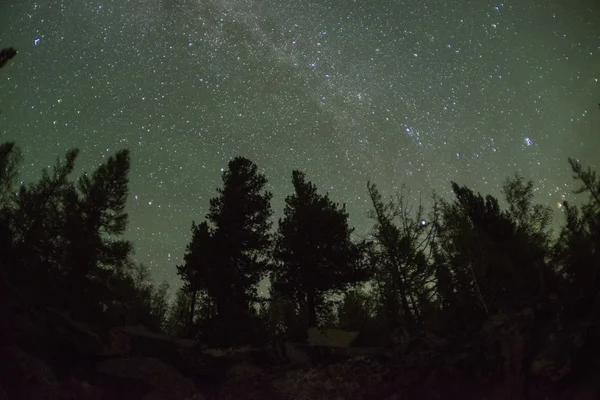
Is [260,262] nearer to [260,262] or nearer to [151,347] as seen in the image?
[260,262]

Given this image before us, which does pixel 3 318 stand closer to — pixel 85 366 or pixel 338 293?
pixel 85 366

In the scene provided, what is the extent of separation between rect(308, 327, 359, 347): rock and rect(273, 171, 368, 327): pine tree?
403cm

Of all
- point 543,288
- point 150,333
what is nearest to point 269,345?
point 150,333

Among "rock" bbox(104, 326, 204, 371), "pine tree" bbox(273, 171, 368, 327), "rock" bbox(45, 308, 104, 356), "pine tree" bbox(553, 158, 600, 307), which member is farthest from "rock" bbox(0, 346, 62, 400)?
"pine tree" bbox(553, 158, 600, 307)

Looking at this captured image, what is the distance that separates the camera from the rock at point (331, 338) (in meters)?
12.2

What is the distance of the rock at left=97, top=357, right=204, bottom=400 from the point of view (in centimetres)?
1069

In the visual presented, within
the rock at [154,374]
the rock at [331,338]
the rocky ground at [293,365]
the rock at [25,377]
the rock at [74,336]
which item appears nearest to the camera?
the rocky ground at [293,365]

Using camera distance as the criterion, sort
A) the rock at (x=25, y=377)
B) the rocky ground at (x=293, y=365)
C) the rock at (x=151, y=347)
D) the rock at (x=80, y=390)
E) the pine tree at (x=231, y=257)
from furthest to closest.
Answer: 1. the pine tree at (x=231, y=257)
2. the rock at (x=151, y=347)
3. the rock at (x=80, y=390)
4. the rock at (x=25, y=377)
5. the rocky ground at (x=293, y=365)

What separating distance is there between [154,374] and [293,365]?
484 cm

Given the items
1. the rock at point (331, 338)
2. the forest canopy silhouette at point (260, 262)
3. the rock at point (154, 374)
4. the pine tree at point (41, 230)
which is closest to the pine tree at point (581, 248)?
the forest canopy silhouette at point (260, 262)

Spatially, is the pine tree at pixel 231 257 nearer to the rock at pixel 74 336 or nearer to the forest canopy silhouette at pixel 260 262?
the forest canopy silhouette at pixel 260 262

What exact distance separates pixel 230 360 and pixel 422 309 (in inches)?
542

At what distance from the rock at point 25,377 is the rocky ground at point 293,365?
25 mm

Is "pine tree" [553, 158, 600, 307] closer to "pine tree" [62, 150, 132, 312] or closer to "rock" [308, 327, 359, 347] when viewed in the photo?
"rock" [308, 327, 359, 347]
